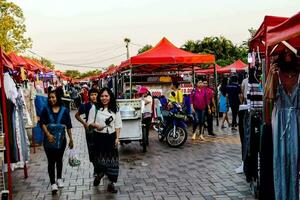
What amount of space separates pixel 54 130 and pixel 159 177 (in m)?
2.01

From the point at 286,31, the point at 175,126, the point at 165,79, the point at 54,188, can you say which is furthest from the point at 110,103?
the point at 165,79

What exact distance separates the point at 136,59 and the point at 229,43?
3299 cm

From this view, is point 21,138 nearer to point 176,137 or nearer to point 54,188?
point 54,188

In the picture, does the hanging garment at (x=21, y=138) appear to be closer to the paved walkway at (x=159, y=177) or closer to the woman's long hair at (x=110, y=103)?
the paved walkway at (x=159, y=177)

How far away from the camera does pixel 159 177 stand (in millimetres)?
7434

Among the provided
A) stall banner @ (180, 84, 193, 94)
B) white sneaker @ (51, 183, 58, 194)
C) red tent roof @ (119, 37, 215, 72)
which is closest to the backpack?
white sneaker @ (51, 183, 58, 194)

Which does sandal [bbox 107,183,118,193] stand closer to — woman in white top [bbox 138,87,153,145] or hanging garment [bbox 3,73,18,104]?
hanging garment [bbox 3,73,18,104]

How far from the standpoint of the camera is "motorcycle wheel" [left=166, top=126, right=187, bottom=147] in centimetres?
1074

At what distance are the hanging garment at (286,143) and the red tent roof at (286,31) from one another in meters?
0.50

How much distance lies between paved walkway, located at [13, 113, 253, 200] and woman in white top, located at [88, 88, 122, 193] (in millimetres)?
353

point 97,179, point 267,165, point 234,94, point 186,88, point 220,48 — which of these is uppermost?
point 220,48

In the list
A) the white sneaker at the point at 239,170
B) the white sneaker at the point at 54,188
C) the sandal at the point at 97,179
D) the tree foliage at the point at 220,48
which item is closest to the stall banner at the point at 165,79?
the white sneaker at the point at 239,170

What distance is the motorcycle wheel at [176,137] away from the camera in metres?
10.7

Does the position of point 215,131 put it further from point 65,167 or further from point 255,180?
point 255,180
